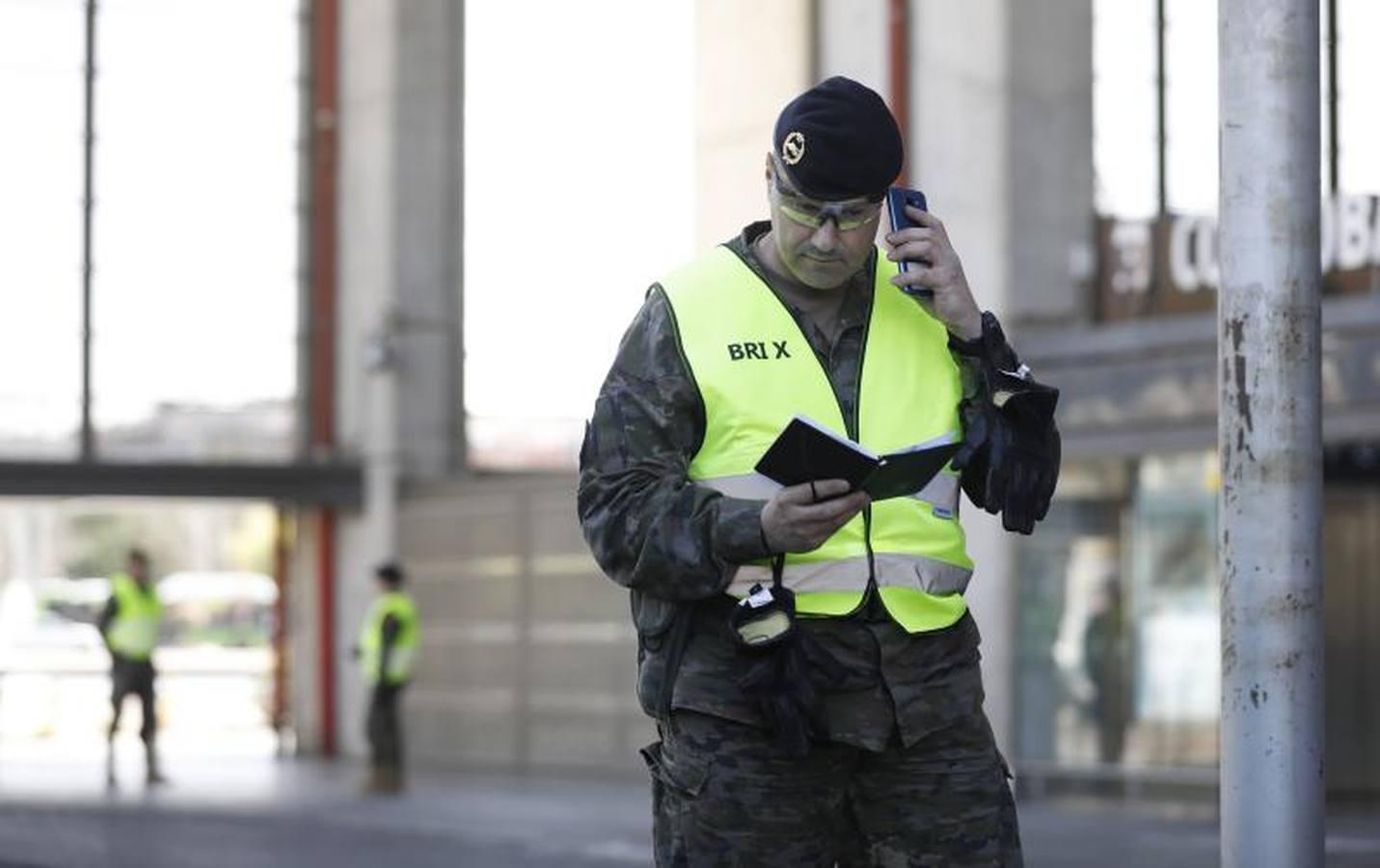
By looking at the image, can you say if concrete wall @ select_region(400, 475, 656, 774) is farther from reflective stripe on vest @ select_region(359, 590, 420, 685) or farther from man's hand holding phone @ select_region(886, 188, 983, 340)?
man's hand holding phone @ select_region(886, 188, 983, 340)

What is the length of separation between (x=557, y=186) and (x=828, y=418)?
22.6 meters

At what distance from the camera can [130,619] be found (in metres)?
22.2

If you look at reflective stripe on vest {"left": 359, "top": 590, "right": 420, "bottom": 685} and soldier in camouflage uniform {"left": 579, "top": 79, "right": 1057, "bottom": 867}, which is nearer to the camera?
soldier in camouflage uniform {"left": 579, "top": 79, "right": 1057, "bottom": 867}

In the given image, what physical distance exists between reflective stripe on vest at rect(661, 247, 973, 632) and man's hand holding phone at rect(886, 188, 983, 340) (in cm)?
7

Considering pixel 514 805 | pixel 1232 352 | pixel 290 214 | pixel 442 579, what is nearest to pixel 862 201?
pixel 1232 352

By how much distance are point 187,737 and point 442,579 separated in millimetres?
6851

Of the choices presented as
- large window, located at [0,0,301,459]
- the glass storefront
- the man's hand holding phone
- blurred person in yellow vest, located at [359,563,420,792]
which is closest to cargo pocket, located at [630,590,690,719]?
the man's hand holding phone

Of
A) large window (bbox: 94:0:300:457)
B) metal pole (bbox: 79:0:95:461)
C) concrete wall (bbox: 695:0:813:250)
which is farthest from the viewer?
large window (bbox: 94:0:300:457)

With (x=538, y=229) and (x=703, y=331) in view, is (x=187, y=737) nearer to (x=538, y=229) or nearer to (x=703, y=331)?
(x=538, y=229)

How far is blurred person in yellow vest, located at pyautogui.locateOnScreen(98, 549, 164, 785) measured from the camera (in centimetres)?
2219

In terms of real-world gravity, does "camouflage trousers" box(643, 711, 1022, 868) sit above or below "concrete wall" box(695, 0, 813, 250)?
below

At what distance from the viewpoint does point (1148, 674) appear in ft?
63.2

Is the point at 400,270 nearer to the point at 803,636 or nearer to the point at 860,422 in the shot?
the point at 860,422

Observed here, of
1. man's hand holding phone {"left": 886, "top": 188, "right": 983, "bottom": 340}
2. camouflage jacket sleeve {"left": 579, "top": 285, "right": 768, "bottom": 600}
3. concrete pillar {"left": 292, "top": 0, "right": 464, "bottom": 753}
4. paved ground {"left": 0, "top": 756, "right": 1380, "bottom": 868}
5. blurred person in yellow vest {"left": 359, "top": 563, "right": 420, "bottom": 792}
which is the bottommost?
paved ground {"left": 0, "top": 756, "right": 1380, "bottom": 868}
